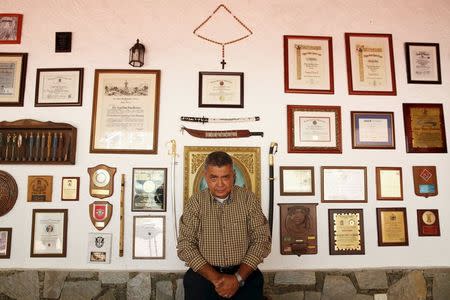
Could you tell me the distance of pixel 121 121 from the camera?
3.21m

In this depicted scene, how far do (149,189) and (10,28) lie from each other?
6.55 ft

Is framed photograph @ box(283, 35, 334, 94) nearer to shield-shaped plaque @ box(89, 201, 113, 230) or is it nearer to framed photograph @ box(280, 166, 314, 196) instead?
framed photograph @ box(280, 166, 314, 196)

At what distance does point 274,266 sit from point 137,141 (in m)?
1.61

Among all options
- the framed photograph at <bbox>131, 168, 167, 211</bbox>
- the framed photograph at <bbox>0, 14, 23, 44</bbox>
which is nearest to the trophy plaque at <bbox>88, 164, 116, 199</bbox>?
the framed photograph at <bbox>131, 168, 167, 211</bbox>

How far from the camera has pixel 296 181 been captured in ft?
10.4

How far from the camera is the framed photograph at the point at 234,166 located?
3.12 metres

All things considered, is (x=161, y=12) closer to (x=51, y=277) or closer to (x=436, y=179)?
(x=51, y=277)

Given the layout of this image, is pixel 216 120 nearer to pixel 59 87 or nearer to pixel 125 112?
pixel 125 112

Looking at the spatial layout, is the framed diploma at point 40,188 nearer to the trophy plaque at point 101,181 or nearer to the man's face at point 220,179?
the trophy plaque at point 101,181

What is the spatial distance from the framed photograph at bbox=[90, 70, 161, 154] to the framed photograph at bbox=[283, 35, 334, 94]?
3.97ft

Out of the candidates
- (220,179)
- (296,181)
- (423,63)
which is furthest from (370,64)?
(220,179)

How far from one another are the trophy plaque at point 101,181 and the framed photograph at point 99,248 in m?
0.34

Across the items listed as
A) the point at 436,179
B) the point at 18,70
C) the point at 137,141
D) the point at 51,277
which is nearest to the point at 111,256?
the point at 51,277

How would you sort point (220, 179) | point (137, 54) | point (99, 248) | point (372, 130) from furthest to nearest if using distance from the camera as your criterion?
point (372, 130), point (137, 54), point (99, 248), point (220, 179)
